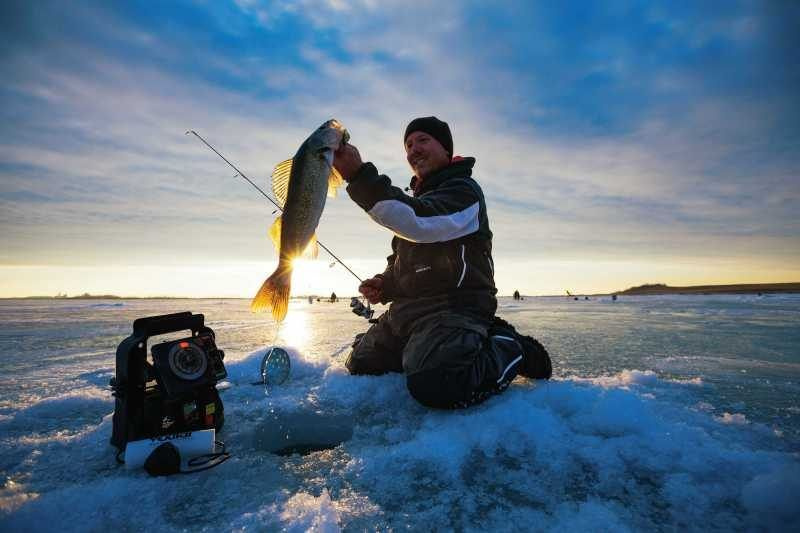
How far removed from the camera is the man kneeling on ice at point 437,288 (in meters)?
2.75

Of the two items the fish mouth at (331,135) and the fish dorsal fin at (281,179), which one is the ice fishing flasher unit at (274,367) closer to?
the fish dorsal fin at (281,179)

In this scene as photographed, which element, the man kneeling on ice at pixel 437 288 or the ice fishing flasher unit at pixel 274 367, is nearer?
the man kneeling on ice at pixel 437 288

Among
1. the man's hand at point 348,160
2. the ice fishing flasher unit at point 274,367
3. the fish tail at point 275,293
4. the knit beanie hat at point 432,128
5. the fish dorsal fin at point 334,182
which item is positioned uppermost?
the knit beanie hat at point 432,128

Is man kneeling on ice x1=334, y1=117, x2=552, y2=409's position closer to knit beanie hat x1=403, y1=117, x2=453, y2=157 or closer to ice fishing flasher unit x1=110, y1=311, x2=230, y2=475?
knit beanie hat x1=403, y1=117, x2=453, y2=157

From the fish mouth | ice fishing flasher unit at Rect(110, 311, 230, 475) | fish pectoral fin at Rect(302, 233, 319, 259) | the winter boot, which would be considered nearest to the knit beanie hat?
the fish mouth

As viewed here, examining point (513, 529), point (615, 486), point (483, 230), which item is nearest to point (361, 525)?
point (513, 529)

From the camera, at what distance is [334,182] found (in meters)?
2.89

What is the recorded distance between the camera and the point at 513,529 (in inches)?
59.4

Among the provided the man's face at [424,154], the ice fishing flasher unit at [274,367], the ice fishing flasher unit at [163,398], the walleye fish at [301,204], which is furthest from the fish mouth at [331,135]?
the ice fishing flasher unit at [274,367]

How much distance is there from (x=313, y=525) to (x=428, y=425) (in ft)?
3.81

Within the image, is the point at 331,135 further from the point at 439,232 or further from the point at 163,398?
the point at 163,398

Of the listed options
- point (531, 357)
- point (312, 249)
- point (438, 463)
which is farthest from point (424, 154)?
point (438, 463)

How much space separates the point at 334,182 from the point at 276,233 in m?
0.60

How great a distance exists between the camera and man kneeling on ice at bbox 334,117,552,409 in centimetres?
275
